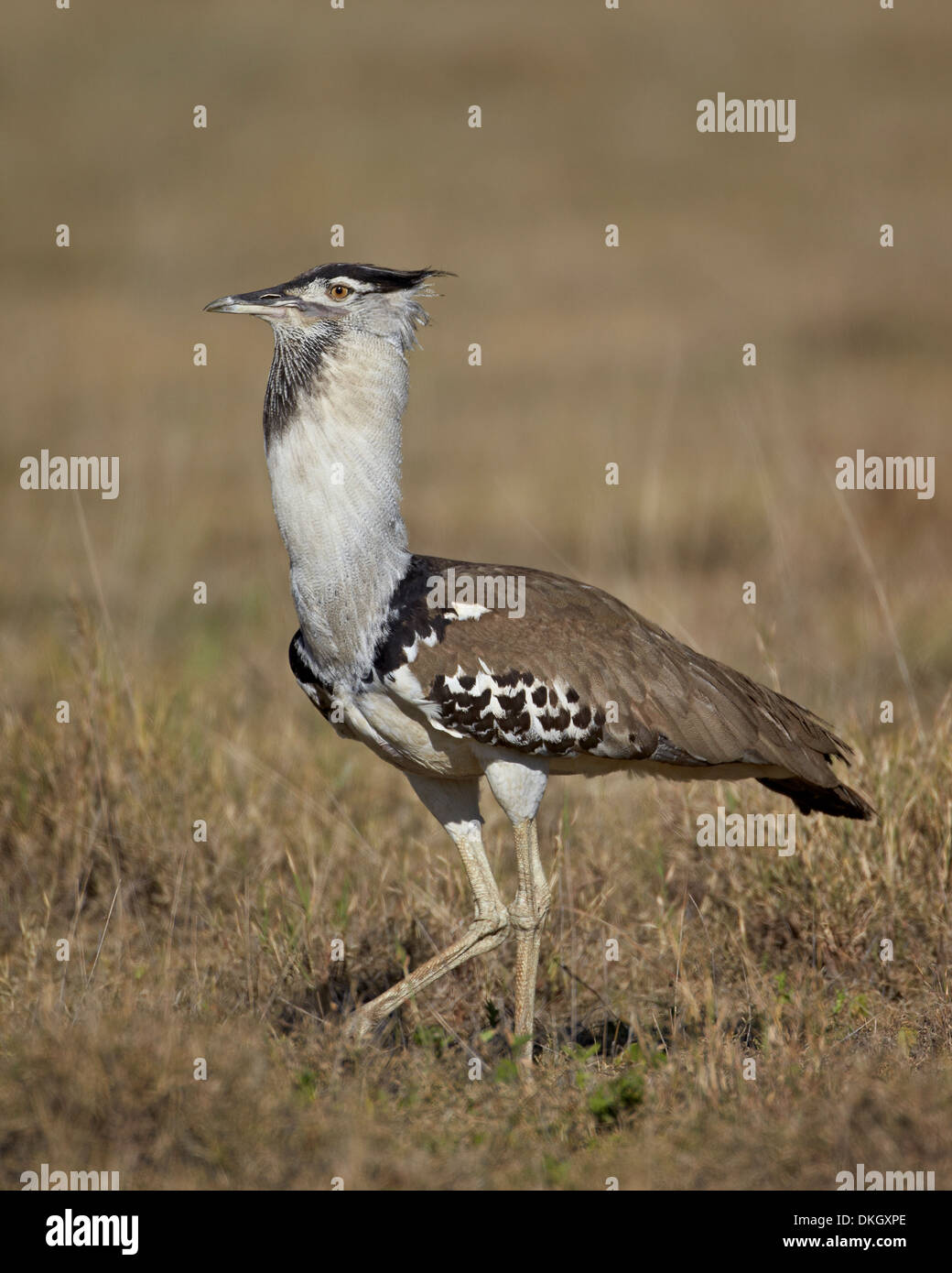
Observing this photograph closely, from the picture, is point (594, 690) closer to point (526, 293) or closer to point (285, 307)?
point (285, 307)

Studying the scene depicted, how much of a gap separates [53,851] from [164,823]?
30cm

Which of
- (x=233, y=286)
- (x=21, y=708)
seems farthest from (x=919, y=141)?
(x=21, y=708)

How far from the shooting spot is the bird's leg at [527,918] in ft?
10.9

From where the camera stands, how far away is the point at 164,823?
4086mm

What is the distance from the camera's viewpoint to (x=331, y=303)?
10.5 ft

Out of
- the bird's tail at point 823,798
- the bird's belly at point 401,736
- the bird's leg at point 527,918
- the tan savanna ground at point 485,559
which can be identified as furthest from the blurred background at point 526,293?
the bird's belly at point 401,736

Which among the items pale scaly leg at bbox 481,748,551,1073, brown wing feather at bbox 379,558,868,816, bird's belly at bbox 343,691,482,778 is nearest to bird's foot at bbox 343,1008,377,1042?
pale scaly leg at bbox 481,748,551,1073

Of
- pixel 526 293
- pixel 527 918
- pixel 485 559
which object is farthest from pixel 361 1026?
pixel 526 293

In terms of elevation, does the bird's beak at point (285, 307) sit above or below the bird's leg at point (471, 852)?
above

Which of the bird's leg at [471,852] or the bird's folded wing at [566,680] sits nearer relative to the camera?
the bird's folded wing at [566,680]

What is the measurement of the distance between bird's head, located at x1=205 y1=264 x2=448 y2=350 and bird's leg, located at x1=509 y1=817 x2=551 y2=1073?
1141 mm

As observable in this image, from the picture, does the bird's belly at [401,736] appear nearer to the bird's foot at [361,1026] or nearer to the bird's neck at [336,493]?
the bird's neck at [336,493]

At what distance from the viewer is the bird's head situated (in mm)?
3174

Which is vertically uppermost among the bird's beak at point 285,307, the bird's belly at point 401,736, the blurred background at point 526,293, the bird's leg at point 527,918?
the blurred background at point 526,293
